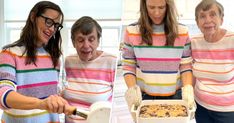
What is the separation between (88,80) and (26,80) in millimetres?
105

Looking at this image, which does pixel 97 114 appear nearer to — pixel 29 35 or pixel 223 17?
pixel 29 35

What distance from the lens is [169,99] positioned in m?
0.56

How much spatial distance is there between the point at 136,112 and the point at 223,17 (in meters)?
0.38

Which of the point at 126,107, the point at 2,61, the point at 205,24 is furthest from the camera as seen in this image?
the point at 205,24

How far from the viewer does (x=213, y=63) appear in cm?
64

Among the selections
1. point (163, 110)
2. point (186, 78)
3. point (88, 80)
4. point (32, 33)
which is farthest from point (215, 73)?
point (32, 33)

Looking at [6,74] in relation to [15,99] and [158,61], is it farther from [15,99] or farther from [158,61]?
[158,61]

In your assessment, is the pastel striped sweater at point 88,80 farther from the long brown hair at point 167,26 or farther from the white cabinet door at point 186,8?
the white cabinet door at point 186,8

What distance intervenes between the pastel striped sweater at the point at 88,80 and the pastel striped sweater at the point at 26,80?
28mm

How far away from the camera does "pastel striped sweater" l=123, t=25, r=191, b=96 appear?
519mm

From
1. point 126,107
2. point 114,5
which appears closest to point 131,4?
point 114,5

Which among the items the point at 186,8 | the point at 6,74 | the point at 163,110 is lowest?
the point at 163,110

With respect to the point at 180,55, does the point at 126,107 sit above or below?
below

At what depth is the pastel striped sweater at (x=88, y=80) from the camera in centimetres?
39
